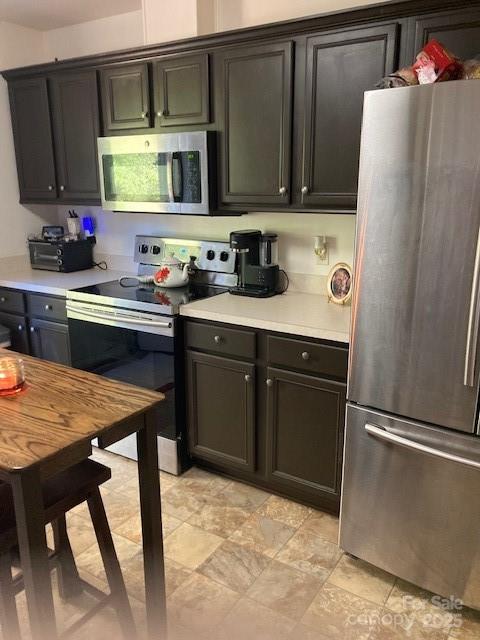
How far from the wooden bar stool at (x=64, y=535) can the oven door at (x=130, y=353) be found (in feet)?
2.78

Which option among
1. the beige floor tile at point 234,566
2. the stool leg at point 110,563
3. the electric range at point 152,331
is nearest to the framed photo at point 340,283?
the electric range at point 152,331

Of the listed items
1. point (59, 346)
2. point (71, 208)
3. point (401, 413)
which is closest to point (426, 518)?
point (401, 413)

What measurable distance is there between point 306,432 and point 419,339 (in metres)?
0.82

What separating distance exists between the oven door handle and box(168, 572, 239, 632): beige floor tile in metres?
1.15

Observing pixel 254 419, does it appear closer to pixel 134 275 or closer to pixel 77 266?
pixel 134 275

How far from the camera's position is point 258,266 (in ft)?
9.27

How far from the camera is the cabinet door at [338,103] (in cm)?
216

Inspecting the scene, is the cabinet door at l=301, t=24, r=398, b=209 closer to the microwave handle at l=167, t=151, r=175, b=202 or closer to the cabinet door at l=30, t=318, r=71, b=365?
the microwave handle at l=167, t=151, r=175, b=202

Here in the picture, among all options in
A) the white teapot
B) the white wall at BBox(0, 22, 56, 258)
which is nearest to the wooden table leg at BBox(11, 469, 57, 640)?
the white teapot

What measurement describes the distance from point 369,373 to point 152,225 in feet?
6.59

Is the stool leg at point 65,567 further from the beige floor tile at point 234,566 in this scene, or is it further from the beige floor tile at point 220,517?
the beige floor tile at point 220,517

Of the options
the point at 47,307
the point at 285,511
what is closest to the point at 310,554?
the point at 285,511

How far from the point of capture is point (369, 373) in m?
1.93

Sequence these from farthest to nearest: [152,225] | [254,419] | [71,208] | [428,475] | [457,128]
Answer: [71,208], [152,225], [254,419], [428,475], [457,128]
